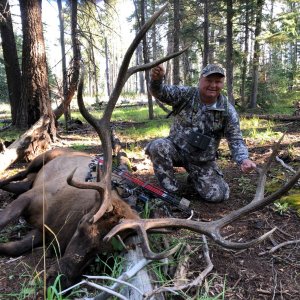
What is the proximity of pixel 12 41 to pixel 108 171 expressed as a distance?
952 cm

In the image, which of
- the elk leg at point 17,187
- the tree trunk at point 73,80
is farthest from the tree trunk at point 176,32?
the elk leg at point 17,187

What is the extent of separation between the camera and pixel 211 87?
4723mm

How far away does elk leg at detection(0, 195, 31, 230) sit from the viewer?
4.06 m

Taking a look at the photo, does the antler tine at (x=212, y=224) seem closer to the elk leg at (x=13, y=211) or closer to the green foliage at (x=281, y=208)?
the green foliage at (x=281, y=208)

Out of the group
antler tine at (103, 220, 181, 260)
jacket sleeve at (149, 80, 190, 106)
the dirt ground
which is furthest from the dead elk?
jacket sleeve at (149, 80, 190, 106)

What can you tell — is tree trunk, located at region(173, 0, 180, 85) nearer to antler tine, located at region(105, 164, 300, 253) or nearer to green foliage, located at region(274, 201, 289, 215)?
green foliage, located at region(274, 201, 289, 215)

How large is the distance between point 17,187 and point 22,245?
69.4 inches

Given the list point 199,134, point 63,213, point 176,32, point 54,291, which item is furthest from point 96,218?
point 176,32

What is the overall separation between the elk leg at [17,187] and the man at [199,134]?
172 centimetres

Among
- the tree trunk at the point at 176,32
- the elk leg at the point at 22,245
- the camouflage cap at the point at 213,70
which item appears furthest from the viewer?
the tree trunk at the point at 176,32

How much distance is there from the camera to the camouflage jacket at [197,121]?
4.82 metres

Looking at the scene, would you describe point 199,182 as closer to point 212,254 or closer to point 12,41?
point 212,254

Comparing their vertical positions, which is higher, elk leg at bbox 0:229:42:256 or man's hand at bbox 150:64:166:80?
man's hand at bbox 150:64:166:80

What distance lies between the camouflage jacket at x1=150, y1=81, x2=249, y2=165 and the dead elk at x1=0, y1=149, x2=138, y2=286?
1.33m
